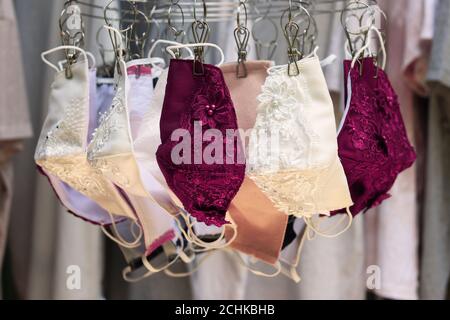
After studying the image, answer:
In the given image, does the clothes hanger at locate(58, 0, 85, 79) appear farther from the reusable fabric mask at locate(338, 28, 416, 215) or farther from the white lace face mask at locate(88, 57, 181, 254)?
the reusable fabric mask at locate(338, 28, 416, 215)

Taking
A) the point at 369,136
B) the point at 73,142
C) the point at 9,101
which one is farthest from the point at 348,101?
the point at 9,101

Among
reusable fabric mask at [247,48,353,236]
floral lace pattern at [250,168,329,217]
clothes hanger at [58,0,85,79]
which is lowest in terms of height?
floral lace pattern at [250,168,329,217]

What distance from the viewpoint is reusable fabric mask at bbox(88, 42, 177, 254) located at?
0.69 metres

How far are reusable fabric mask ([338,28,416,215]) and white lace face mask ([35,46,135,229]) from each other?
0.33m

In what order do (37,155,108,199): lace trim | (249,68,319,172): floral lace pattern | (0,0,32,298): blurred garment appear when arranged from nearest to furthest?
(249,68,319,172): floral lace pattern < (37,155,108,199): lace trim < (0,0,32,298): blurred garment

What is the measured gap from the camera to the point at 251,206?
788mm

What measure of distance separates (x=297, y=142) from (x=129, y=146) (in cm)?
21

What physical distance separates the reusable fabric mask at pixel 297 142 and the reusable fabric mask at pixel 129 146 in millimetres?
163

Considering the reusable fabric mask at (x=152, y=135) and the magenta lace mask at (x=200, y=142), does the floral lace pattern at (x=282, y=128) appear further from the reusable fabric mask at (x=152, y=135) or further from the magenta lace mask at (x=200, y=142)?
the reusable fabric mask at (x=152, y=135)

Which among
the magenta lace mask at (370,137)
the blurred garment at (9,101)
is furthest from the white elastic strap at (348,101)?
the blurred garment at (9,101)

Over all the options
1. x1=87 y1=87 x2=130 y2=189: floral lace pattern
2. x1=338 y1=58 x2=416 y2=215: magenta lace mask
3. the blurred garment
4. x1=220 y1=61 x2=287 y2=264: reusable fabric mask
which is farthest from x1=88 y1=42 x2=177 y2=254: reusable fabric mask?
the blurred garment

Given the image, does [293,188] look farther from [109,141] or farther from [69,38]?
[69,38]

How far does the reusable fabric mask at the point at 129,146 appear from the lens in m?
0.69
